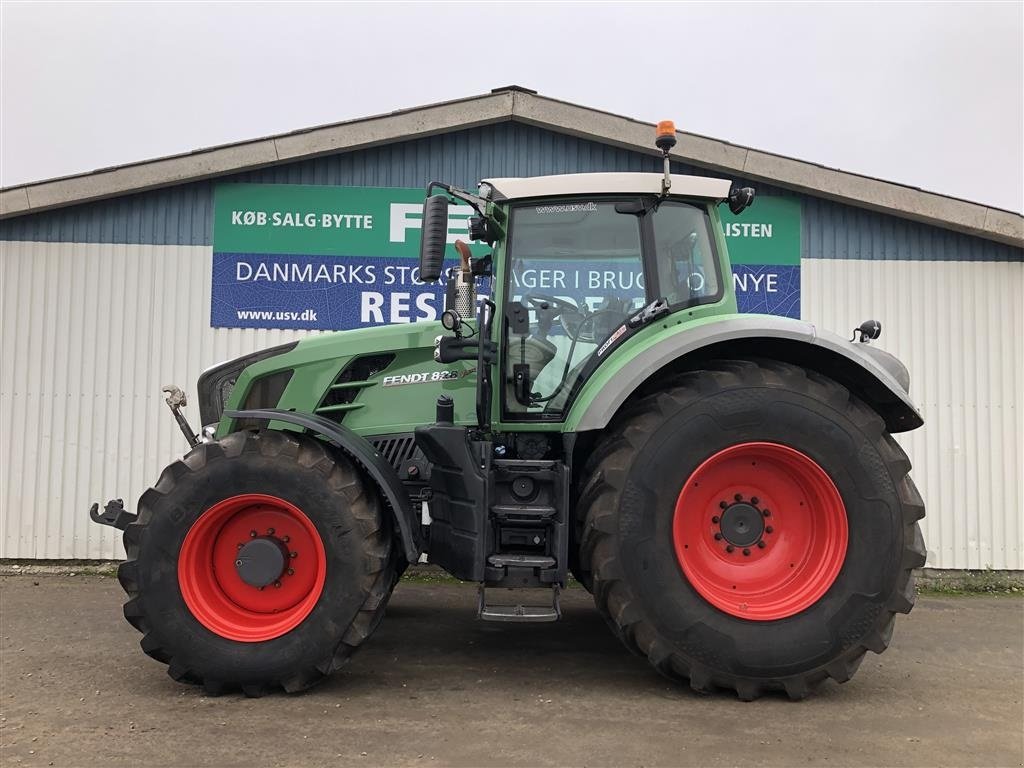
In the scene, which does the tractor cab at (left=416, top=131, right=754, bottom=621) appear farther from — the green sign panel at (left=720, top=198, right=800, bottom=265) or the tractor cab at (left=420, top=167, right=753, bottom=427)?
the green sign panel at (left=720, top=198, right=800, bottom=265)

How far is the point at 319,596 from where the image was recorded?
11.7 feet

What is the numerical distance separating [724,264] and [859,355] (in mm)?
855

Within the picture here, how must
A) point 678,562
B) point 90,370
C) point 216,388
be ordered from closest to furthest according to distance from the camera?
point 678,562 < point 216,388 < point 90,370

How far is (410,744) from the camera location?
3021 millimetres

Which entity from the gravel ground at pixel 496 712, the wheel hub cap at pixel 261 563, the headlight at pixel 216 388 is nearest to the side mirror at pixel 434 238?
the wheel hub cap at pixel 261 563

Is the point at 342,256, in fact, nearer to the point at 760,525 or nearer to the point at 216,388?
the point at 216,388

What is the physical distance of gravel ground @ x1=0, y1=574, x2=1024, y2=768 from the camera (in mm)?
2945

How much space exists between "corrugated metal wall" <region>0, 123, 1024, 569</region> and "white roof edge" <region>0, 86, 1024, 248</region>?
18 centimetres

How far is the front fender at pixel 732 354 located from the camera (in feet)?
11.7

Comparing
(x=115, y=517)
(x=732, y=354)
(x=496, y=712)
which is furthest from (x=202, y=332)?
(x=732, y=354)

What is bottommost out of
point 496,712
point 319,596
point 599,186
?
point 496,712

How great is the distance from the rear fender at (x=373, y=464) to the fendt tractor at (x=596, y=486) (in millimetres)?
17

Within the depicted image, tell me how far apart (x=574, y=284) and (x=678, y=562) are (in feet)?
5.06

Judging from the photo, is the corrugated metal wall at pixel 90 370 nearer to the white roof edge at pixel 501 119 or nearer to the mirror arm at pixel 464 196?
the white roof edge at pixel 501 119
